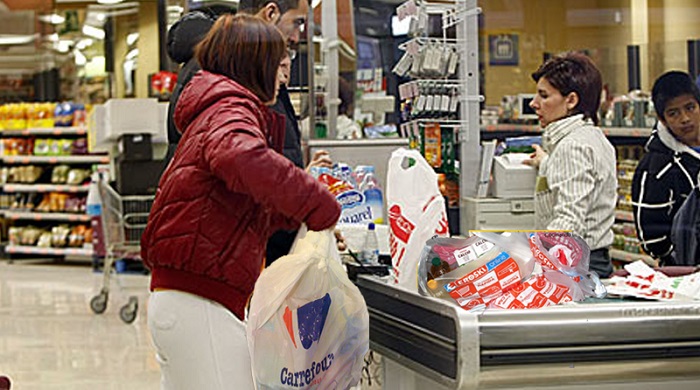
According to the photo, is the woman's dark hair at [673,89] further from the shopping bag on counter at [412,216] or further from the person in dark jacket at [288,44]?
the person in dark jacket at [288,44]

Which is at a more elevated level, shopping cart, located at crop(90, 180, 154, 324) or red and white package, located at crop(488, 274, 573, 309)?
red and white package, located at crop(488, 274, 573, 309)

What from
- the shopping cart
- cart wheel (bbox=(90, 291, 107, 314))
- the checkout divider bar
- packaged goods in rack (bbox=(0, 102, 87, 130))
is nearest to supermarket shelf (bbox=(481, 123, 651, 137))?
the checkout divider bar

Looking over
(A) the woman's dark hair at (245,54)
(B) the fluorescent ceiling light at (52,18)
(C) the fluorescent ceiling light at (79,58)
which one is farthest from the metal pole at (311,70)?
(C) the fluorescent ceiling light at (79,58)

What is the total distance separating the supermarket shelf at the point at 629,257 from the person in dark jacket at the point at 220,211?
102cm

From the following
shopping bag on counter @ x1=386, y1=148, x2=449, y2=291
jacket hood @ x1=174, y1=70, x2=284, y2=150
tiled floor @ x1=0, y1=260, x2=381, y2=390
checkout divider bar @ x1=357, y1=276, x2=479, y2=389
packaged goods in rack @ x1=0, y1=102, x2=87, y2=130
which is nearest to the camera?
checkout divider bar @ x1=357, y1=276, x2=479, y2=389

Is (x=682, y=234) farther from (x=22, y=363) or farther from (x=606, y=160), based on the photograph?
(x=22, y=363)

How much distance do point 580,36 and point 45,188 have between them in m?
8.88

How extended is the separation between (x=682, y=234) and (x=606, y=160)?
13.0 inches

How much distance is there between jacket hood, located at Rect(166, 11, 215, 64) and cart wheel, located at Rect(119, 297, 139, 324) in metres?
4.40

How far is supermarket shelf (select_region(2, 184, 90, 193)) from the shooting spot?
11.4m

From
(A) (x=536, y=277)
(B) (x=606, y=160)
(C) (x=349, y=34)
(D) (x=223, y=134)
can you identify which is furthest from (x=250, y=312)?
(C) (x=349, y=34)

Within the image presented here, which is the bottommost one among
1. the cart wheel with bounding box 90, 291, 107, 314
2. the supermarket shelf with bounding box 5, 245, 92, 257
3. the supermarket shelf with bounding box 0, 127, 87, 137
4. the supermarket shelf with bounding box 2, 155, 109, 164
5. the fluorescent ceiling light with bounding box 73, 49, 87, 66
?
the cart wheel with bounding box 90, 291, 107, 314

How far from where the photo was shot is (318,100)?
4305 mm

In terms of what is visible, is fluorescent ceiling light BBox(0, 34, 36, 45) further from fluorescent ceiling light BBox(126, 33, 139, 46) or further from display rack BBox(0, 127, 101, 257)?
display rack BBox(0, 127, 101, 257)
